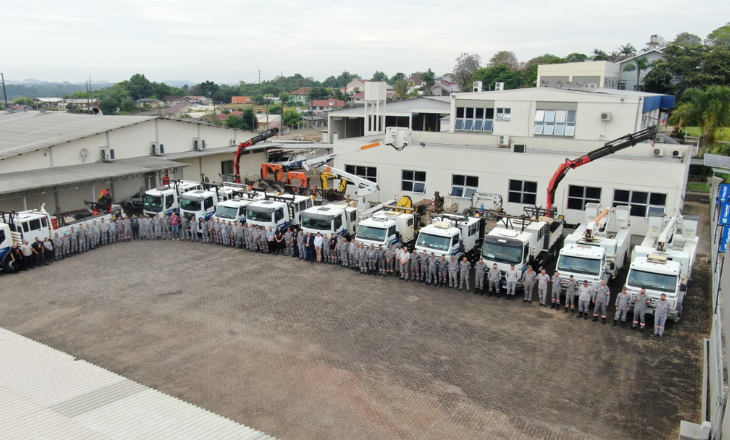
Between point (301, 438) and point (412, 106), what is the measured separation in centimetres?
3622

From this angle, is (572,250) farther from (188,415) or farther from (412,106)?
(412,106)

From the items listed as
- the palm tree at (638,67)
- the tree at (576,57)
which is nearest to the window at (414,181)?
the palm tree at (638,67)

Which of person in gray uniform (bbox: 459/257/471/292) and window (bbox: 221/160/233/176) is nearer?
person in gray uniform (bbox: 459/257/471/292)

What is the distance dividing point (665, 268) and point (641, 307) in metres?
1.54

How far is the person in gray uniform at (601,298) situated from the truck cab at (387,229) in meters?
7.17

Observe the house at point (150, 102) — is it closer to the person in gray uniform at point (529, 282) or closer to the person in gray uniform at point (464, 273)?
the person in gray uniform at point (464, 273)

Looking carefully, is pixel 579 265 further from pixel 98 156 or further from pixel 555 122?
pixel 98 156

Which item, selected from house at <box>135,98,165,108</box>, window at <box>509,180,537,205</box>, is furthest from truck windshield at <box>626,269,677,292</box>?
house at <box>135,98,165,108</box>

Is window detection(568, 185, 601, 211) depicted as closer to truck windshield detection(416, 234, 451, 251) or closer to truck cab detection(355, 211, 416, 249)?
truck cab detection(355, 211, 416, 249)

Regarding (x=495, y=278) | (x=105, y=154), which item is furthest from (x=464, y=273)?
(x=105, y=154)

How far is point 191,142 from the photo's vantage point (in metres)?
35.3

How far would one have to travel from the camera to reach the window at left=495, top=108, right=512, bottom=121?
95.9 ft

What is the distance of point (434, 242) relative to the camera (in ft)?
59.2

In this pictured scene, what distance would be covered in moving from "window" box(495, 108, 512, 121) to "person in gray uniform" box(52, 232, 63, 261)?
21838mm
